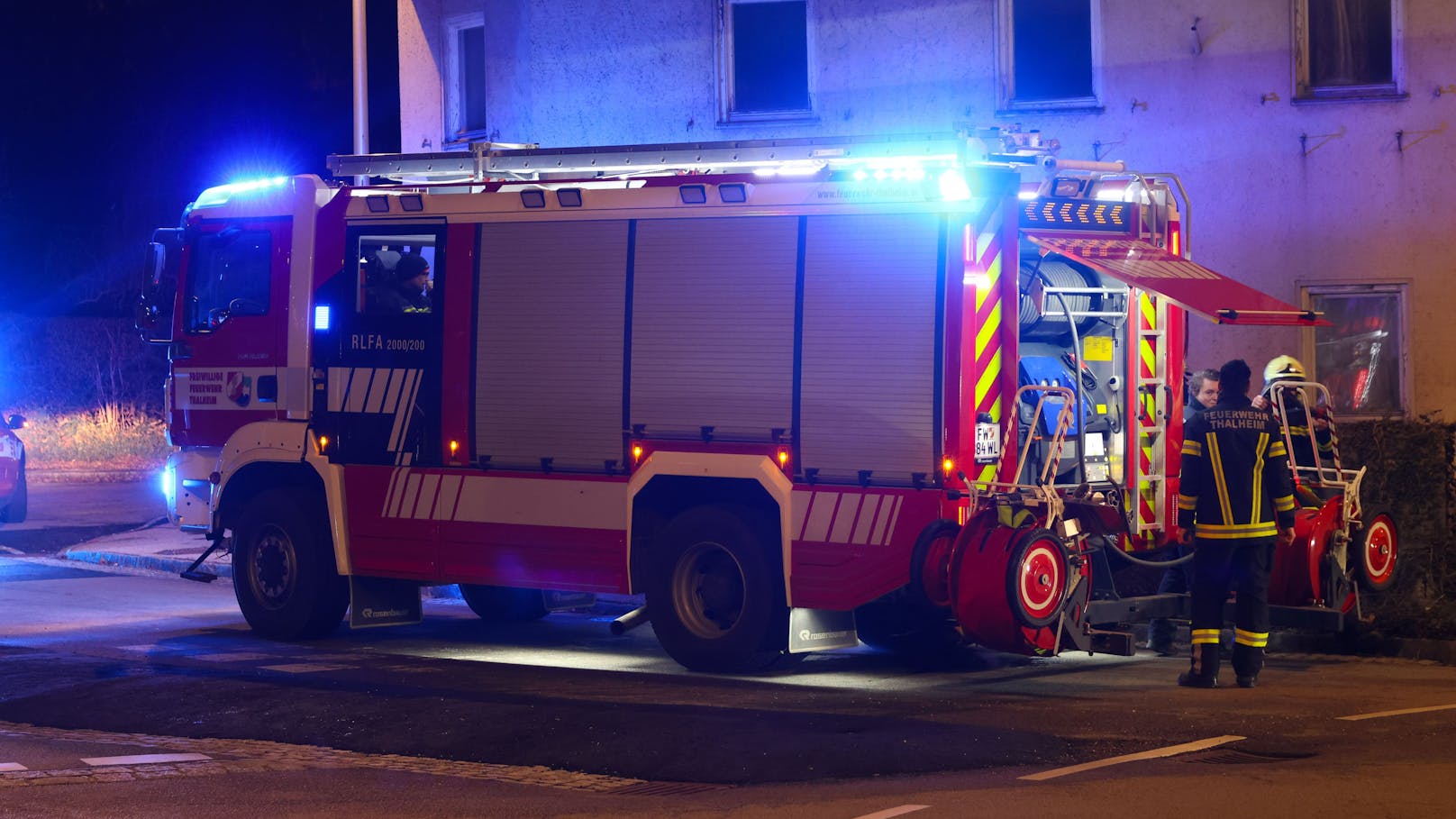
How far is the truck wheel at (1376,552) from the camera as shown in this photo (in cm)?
1080

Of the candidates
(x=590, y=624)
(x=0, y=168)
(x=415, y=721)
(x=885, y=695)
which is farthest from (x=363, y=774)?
(x=0, y=168)

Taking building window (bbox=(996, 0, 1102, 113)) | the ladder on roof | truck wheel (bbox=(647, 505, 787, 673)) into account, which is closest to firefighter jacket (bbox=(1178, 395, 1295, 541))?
the ladder on roof

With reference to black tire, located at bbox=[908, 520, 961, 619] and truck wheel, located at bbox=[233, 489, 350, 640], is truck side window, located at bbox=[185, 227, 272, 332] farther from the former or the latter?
black tire, located at bbox=[908, 520, 961, 619]

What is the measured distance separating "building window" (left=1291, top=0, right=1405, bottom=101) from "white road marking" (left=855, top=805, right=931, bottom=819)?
34.1ft

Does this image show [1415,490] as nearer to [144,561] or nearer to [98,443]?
[144,561]

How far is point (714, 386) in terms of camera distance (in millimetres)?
10727

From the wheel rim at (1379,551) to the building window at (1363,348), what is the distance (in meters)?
4.84

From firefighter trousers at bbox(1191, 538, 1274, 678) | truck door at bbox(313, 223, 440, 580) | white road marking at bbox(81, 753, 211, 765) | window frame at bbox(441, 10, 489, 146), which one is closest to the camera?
white road marking at bbox(81, 753, 211, 765)

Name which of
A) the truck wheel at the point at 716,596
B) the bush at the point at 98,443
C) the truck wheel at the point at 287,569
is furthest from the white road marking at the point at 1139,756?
the bush at the point at 98,443

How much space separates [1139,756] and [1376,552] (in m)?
3.68

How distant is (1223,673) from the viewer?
10.2 meters

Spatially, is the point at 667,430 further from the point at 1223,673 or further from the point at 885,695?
the point at 1223,673

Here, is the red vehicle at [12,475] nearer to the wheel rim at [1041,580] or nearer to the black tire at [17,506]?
the black tire at [17,506]

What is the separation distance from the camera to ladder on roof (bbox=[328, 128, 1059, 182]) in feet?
33.9
